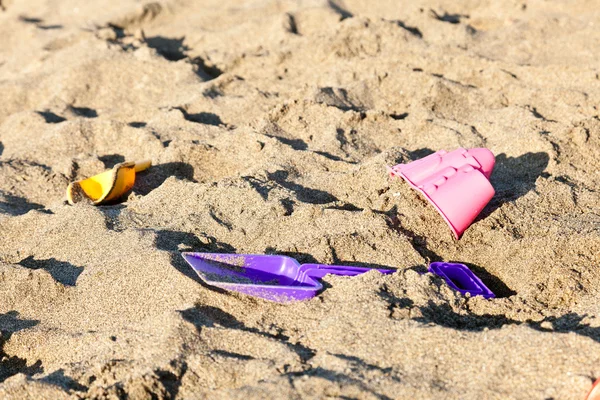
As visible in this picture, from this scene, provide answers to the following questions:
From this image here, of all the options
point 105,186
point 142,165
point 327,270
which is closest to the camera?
point 327,270

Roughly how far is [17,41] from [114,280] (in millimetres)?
3268

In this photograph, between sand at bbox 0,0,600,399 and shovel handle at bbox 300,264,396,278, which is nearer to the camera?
sand at bbox 0,0,600,399

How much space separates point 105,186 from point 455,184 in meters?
1.47

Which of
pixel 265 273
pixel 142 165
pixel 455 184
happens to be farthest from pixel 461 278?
pixel 142 165

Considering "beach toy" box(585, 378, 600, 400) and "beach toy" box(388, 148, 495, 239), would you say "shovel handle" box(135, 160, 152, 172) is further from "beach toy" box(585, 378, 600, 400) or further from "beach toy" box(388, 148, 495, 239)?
"beach toy" box(585, 378, 600, 400)

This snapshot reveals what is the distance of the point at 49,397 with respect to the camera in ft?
5.98

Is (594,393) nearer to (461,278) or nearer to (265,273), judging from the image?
(461,278)

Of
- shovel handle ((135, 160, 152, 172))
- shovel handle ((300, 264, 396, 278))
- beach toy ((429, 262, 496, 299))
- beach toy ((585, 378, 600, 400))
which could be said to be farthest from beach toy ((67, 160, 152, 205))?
beach toy ((585, 378, 600, 400))

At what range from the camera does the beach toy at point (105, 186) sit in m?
2.88

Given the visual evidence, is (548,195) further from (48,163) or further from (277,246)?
(48,163)

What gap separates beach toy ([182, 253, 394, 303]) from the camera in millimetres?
2119

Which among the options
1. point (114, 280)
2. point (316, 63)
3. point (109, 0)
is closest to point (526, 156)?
point (316, 63)

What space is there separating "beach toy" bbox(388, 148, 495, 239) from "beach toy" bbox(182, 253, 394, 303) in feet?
1.31

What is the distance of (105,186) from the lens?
2.95 meters
